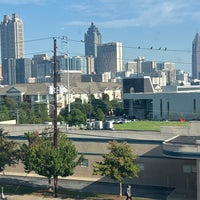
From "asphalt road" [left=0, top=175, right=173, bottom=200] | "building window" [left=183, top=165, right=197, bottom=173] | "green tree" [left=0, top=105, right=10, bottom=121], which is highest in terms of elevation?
"green tree" [left=0, top=105, right=10, bottom=121]

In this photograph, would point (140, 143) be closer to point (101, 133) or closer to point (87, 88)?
point (101, 133)

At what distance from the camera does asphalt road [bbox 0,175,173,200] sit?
33.3 metres

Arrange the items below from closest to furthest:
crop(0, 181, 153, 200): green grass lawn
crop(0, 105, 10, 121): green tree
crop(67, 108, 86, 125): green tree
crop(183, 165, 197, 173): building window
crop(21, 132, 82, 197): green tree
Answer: crop(21, 132, 82, 197): green tree
crop(0, 181, 153, 200): green grass lawn
crop(183, 165, 197, 173): building window
crop(67, 108, 86, 125): green tree
crop(0, 105, 10, 121): green tree

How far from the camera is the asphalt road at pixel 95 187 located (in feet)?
109

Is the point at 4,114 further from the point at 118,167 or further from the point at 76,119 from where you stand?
the point at 118,167

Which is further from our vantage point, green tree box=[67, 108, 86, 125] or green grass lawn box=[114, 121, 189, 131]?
green tree box=[67, 108, 86, 125]

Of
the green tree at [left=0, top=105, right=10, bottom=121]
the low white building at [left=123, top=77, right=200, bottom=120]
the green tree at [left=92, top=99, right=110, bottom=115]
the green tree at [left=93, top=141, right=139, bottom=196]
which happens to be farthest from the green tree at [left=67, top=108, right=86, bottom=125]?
the green tree at [left=93, top=141, right=139, bottom=196]

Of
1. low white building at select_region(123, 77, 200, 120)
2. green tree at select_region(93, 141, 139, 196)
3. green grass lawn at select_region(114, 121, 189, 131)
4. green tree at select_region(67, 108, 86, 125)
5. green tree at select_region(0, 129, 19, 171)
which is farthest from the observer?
low white building at select_region(123, 77, 200, 120)

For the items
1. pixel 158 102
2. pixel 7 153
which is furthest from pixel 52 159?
pixel 158 102

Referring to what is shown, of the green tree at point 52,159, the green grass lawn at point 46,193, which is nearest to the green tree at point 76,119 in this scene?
the green grass lawn at point 46,193

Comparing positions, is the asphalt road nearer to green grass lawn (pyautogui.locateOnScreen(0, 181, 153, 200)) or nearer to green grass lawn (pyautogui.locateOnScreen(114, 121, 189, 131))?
green grass lawn (pyautogui.locateOnScreen(0, 181, 153, 200))

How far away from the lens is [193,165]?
34.4 m

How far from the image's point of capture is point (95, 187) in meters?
35.8

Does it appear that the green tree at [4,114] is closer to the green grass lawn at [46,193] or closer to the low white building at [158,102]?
the low white building at [158,102]
